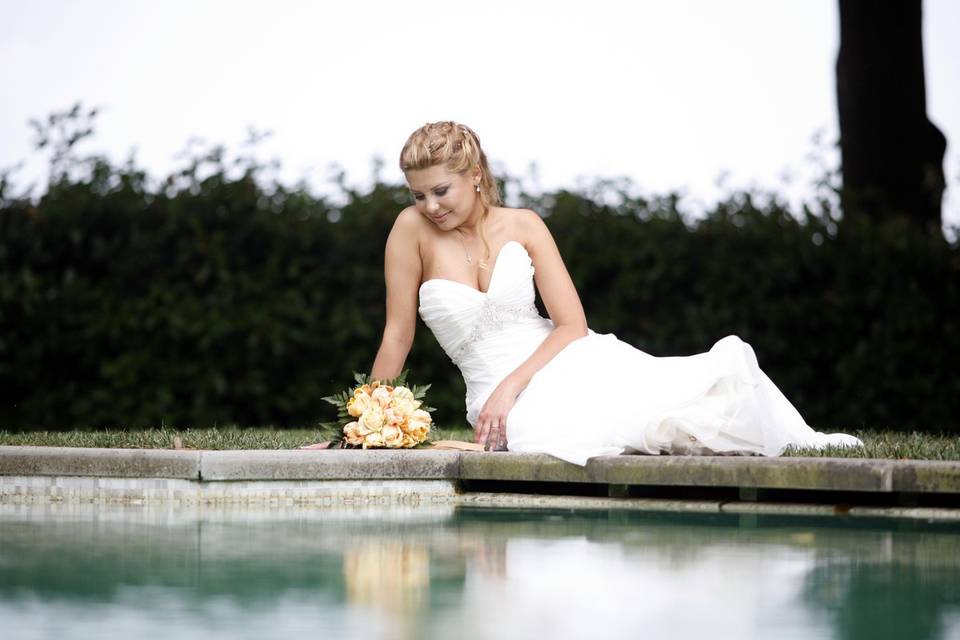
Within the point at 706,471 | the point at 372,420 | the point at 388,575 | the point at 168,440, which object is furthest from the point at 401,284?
the point at 388,575

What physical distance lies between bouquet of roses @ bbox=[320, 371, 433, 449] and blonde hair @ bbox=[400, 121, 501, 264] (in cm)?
105

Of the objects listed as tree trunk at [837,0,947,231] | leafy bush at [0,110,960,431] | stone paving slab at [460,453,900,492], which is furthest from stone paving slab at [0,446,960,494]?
tree trunk at [837,0,947,231]

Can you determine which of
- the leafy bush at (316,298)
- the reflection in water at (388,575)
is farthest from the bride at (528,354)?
the leafy bush at (316,298)

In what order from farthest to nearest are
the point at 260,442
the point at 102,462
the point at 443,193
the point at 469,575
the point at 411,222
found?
the point at 260,442, the point at 411,222, the point at 443,193, the point at 102,462, the point at 469,575

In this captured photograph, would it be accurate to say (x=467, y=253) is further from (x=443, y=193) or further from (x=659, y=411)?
(x=659, y=411)

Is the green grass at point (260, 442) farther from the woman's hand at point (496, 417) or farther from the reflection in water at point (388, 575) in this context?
the reflection in water at point (388, 575)

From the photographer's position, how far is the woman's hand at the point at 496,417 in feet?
20.6

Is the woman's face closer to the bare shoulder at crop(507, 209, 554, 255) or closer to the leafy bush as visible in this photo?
the bare shoulder at crop(507, 209, 554, 255)

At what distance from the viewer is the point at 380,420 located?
20.0ft

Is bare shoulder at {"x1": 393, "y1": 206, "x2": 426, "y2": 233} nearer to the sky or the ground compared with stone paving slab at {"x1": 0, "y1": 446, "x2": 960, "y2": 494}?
nearer to the sky

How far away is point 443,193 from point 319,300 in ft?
10.8

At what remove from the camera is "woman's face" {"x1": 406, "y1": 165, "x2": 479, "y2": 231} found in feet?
20.8

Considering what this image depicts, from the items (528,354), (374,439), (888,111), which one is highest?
(888,111)

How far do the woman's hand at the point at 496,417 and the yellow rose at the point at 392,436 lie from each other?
1.37 ft
